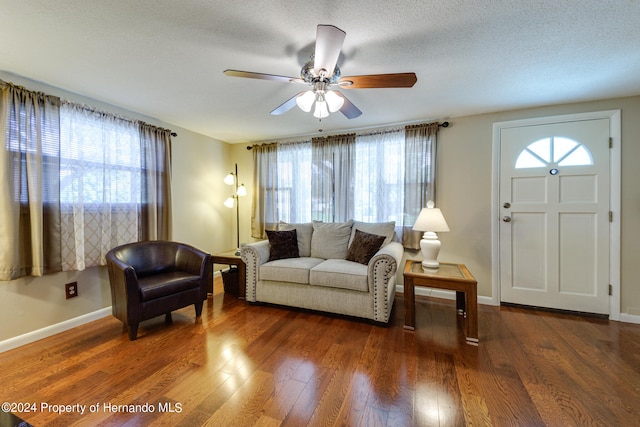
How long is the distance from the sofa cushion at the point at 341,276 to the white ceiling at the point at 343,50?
1703 mm

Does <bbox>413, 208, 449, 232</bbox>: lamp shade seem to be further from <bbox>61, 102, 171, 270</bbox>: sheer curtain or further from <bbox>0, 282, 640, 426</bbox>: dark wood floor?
<bbox>61, 102, 171, 270</bbox>: sheer curtain

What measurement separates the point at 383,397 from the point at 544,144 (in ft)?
9.82

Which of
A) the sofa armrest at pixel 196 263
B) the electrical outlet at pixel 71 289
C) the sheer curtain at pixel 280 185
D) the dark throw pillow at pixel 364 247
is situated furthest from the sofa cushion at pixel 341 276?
the electrical outlet at pixel 71 289

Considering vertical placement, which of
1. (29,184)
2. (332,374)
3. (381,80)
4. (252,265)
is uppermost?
(381,80)

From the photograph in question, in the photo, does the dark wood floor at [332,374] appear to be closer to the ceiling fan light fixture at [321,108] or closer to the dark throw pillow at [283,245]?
the dark throw pillow at [283,245]

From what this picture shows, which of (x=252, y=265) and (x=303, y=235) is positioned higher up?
(x=303, y=235)

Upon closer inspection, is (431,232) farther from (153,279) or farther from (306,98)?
(153,279)

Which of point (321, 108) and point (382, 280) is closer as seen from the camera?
point (321, 108)

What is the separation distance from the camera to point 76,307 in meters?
2.40

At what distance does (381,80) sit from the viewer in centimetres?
162

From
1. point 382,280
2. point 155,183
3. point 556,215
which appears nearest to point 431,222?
point 382,280

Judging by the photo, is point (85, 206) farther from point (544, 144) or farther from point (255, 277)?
point (544, 144)

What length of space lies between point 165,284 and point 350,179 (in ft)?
7.98

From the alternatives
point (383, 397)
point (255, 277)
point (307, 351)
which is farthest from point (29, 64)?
point (383, 397)
